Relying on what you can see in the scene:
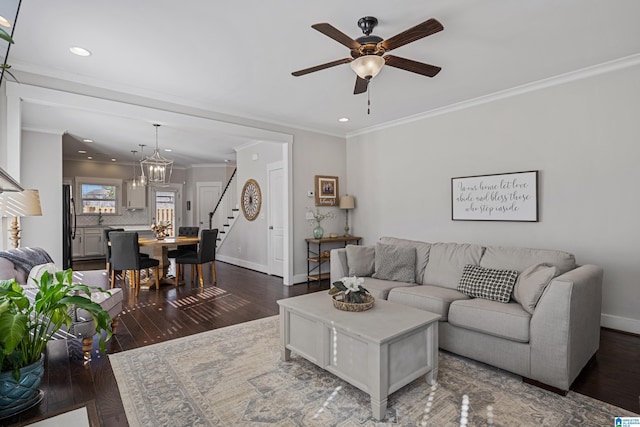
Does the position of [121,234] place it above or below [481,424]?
above

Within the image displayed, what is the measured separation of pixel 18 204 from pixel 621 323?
19.7 feet

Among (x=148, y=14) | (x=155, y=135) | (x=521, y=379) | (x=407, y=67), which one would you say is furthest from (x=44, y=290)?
(x=155, y=135)

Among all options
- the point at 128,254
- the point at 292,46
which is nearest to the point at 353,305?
the point at 292,46

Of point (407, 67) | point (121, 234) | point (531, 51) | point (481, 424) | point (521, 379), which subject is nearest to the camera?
point (481, 424)

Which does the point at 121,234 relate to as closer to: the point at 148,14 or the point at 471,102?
the point at 148,14

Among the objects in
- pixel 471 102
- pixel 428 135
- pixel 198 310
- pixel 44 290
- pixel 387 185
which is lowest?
pixel 198 310

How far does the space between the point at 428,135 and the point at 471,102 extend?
2.47 ft

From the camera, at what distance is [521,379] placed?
2416mm

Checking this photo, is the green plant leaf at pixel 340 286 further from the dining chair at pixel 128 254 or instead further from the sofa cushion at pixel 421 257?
the dining chair at pixel 128 254

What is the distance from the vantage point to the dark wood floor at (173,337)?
2.18 m

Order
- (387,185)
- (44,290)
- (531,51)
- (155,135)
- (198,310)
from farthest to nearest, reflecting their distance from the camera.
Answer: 1. (155,135)
2. (387,185)
3. (198,310)
4. (531,51)
5. (44,290)

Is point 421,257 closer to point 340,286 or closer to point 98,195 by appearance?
point 340,286

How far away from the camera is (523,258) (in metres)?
3.07

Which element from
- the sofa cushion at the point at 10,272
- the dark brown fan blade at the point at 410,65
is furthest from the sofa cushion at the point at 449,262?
the sofa cushion at the point at 10,272
